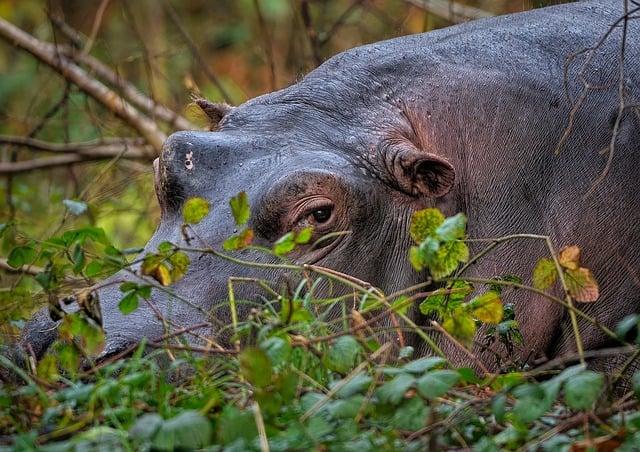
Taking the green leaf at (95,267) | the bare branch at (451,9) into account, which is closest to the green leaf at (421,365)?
the green leaf at (95,267)

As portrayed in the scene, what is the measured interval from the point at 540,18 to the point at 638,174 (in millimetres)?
714

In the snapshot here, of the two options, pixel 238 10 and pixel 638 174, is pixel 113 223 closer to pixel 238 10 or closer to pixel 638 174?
pixel 638 174

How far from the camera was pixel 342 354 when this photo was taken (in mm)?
2299

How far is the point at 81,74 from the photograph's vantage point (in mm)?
6156

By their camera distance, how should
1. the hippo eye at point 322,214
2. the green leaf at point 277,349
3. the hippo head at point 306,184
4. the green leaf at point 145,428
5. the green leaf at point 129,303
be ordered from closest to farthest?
the green leaf at point 145,428 < the green leaf at point 277,349 < the green leaf at point 129,303 < the hippo head at point 306,184 < the hippo eye at point 322,214

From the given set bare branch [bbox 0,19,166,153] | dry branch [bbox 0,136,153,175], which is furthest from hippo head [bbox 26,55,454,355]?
dry branch [bbox 0,136,153,175]

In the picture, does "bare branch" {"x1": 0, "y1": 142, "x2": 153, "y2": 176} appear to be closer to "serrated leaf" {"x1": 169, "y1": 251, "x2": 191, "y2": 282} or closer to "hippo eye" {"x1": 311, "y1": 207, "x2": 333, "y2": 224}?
"hippo eye" {"x1": 311, "y1": 207, "x2": 333, "y2": 224}

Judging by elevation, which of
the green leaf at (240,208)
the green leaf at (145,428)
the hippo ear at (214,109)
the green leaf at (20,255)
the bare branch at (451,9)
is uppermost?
the bare branch at (451,9)

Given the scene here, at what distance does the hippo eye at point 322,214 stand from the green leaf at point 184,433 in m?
1.32

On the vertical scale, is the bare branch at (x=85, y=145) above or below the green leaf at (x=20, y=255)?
below

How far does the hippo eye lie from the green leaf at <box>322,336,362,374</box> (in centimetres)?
99

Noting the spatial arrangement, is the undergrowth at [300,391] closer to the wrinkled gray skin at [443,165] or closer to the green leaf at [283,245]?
the green leaf at [283,245]

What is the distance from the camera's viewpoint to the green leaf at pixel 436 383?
2.12m

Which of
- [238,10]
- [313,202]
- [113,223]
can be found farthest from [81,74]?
[238,10]
